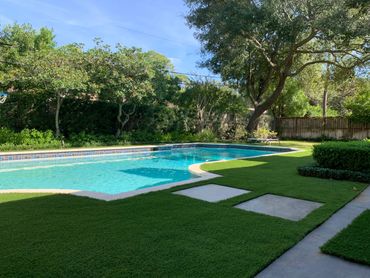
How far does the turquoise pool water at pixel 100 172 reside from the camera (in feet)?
24.8

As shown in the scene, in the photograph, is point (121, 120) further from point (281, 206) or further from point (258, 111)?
point (281, 206)

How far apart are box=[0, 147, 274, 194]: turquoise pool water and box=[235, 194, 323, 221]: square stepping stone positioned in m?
3.52

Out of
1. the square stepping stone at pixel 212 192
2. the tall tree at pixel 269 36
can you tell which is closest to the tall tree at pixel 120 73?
the tall tree at pixel 269 36

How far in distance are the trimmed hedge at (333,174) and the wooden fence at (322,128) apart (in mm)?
13416

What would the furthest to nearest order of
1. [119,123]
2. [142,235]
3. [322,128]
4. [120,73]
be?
[322,128] → [119,123] → [120,73] → [142,235]

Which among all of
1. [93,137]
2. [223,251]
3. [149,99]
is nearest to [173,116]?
[149,99]

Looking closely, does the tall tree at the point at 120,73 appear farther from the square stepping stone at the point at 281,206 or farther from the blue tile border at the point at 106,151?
the square stepping stone at the point at 281,206

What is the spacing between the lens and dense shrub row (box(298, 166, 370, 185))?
20.5 feet

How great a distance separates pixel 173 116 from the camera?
17.3 metres

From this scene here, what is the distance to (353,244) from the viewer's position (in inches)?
116

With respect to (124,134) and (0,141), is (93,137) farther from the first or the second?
(0,141)

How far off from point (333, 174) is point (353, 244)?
156 inches

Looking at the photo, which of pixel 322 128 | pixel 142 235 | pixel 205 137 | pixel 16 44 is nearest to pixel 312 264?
pixel 142 235

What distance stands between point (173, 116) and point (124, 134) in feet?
10.8
